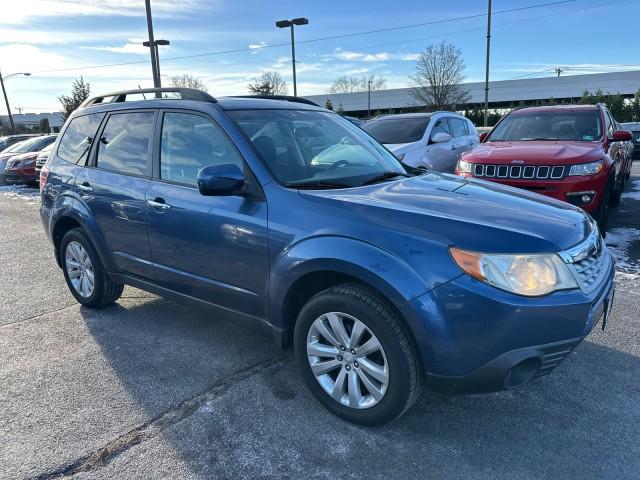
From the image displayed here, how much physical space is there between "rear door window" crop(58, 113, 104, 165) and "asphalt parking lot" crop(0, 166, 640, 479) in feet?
5.05

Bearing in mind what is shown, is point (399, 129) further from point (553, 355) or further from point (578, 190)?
point (553, 355)

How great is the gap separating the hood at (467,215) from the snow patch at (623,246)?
282cm

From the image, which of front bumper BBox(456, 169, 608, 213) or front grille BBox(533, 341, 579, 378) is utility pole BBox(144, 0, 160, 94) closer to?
front bumper BBox(456, 169, 608, 213)

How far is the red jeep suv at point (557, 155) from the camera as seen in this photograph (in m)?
5.83

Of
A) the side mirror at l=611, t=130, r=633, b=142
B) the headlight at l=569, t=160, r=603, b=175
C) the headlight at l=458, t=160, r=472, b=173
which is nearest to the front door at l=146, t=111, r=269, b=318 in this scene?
the headlight at l=458, t=160, r=472, b=173

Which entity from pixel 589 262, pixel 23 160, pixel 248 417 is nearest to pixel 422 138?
pixel 589 262

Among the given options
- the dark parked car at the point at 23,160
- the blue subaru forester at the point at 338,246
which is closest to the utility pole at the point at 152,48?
the dark parked car at the point at 23,160

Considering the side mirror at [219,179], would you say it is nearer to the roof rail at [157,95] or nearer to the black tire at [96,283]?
the roof rail at [157,95]

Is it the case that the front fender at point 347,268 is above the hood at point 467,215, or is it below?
below

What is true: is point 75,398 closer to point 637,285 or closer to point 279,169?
point 279,169

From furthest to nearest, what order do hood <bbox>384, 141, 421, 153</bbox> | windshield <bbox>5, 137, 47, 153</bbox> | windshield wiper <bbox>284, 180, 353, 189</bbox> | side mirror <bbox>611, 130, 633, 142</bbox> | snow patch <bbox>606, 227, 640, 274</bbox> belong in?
1. windshield <bbox>5, 137, 47, 153</bbox>
2. hood <bbox>384, 141, 421, 153</bbox>
3. side mirror <bbox>611, 130, 633, 142</bbox>
4. snow patch <bbox>606, 227, 640, 274</bbox>
5. windshield wiper <bbox>284, 180, 353, 189</bbox>

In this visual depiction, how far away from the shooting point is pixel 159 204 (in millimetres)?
3576

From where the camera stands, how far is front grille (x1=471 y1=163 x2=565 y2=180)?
588cm

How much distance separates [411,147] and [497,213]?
5.97 metres
